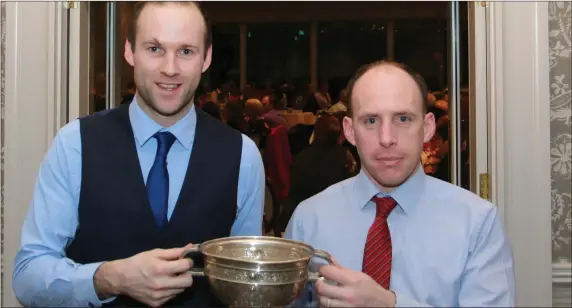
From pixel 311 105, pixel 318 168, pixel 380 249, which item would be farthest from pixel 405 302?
pixel 311 105

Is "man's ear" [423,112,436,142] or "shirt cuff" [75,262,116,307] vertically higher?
"man's ear" [423,112,436,142]

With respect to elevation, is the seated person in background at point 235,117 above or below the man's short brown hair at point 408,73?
above

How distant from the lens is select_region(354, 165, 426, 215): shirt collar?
4.49ft

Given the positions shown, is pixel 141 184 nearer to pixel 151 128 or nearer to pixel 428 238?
pixel 151 128

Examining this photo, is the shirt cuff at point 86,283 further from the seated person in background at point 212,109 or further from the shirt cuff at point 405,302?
the seated person in background at point 212,109

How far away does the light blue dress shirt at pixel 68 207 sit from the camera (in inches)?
49.6

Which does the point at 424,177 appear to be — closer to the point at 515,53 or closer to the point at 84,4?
the point at 515,53

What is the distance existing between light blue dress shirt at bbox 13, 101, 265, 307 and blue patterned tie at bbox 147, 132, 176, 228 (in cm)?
2

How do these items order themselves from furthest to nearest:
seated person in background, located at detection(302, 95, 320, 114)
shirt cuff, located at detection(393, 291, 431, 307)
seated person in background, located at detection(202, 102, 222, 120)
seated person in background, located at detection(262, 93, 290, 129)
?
seated person in background, located at detection(302, 95, 320, 114)
seated person in background, located at detection(262, 93, 290, 129)
seated person in background, located at detection(202, 102, 222, 120)
shirt cuff, located at detection(393, 291, 431, 307)

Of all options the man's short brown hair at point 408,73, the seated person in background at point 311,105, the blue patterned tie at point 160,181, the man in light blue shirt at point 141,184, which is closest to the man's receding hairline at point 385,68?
the man's short brown hair at point 408,73

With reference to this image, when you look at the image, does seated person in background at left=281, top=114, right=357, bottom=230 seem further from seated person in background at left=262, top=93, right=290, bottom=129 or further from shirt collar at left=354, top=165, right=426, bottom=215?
shirt collar at left=354, top=165, right=426, bottom=215

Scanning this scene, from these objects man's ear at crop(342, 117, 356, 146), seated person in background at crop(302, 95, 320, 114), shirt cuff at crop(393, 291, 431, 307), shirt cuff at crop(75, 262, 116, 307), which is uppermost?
seated person in background at crop(302, 95, 320, 114)

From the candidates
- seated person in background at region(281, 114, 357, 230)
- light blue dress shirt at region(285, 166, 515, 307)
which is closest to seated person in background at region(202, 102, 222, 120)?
seated person in background at region(281, 114, 357, 230)

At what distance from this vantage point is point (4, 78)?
6.53 ft
